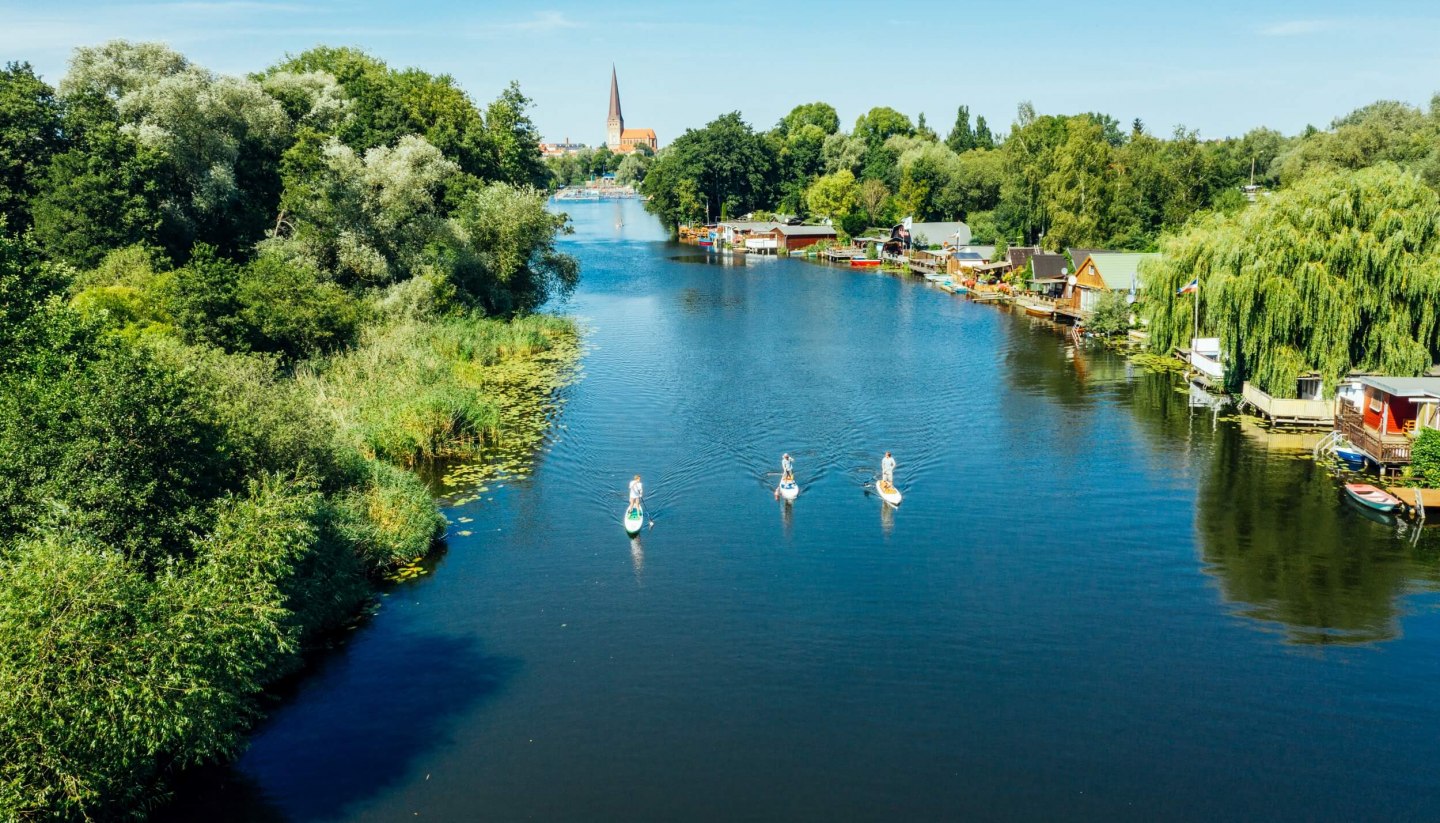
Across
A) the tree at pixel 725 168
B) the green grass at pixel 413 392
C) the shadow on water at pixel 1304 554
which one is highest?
the tree at pixel 725 168

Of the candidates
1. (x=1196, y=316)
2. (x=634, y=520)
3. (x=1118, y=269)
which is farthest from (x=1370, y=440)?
(x=1118, y=269)

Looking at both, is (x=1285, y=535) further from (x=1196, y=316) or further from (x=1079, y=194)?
(x=1079, y=194)

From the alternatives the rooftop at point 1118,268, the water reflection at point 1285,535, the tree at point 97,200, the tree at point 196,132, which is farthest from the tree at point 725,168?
the water reflection at point 1285,535

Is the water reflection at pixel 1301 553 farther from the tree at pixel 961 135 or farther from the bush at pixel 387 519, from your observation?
the tree at pixel 961 135

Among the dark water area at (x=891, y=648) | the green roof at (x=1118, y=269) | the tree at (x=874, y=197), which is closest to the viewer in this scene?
the dark water area at (x=891, y=648)

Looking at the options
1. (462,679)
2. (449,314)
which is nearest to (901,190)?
(449,314)

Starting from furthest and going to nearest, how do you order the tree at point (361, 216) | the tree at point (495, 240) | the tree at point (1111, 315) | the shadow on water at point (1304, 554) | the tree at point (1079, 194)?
1. the tree at point (1079, 194)
2. the tree at point (1111, 315)
3. the tree at point (495, 240)
4. the tree at point (361, 216)
5. the shadow on water at point (1304, 554)
